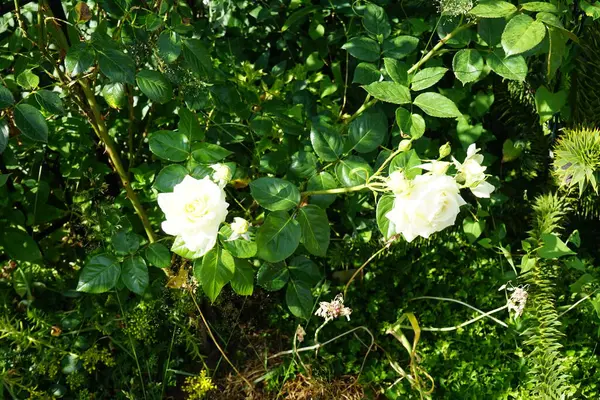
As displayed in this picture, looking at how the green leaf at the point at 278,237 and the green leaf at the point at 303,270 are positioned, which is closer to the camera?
the green leaf at the point at 278,237

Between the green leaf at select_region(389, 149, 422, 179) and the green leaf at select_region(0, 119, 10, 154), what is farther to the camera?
the green leaf at select_region(0, 119, 10, 154)

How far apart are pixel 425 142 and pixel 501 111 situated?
0.40 meters

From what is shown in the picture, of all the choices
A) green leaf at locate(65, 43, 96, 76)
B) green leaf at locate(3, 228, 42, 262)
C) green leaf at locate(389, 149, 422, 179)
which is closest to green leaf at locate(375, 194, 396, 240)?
green leaf at locate(389, 149, 422, 179)

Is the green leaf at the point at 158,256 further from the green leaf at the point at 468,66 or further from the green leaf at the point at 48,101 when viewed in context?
the green leaf at the point at 468,66

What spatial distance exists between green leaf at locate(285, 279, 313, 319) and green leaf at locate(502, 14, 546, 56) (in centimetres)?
67

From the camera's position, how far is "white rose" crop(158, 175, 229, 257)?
109 centimetres

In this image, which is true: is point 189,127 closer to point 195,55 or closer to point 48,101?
point 195,55

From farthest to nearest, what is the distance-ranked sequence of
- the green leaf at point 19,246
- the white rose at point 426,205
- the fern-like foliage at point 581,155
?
the green leaf at point 19,246, the fern-like foliage at point 581,155, the white rose at point 426,205

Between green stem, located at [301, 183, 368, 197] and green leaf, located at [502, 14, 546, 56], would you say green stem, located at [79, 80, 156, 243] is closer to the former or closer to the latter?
green stem, located at [301, 183, 368, 197]

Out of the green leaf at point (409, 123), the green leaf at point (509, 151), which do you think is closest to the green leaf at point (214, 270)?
the green leaf at point (409, 123)

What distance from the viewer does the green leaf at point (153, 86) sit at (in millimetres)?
1355

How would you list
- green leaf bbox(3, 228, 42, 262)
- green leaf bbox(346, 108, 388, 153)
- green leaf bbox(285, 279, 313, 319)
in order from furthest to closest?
green leaf bbox(3, 228, 42, 262) < green leaf bbox(285, 279, 313, 319) < green leaf bbox(346, 108, 388, 153)

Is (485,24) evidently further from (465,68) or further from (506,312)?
(506,312)

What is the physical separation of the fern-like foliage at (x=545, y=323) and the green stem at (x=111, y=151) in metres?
1.03
